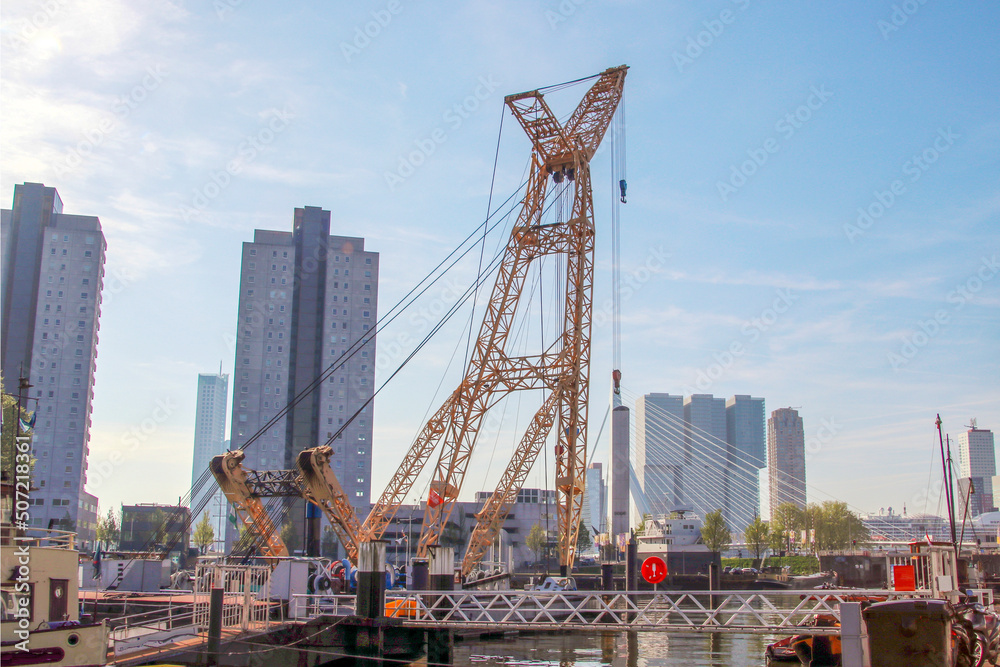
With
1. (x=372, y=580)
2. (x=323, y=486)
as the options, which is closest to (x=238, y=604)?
(x=372, y=580)

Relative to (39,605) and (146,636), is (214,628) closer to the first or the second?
(146,636)

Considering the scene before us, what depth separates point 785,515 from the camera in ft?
443

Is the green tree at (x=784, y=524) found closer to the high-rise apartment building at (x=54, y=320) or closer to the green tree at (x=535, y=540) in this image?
the green tree at (x=535, y=540)

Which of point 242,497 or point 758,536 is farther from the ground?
point 242,497

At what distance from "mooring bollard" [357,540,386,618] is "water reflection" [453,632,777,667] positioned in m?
9.08

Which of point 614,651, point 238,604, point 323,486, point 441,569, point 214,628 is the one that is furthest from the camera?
point 323,486

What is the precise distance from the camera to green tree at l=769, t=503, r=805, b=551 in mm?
128125

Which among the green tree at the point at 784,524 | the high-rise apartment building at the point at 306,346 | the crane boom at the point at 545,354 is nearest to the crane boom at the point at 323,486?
the crane boom at the point at 545,354

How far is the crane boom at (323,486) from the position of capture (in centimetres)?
4741

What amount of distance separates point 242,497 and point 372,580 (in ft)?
90.5

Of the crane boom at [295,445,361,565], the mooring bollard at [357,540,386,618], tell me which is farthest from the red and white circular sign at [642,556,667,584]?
the crane boom at [295,445,361,565]

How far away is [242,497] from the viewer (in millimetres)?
49031

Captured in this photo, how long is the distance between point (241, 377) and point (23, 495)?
115m

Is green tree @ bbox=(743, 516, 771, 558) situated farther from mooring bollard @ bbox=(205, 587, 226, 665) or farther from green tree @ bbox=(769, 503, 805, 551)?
mooring bollard @ bbox=(205, 587, 226, 665)
